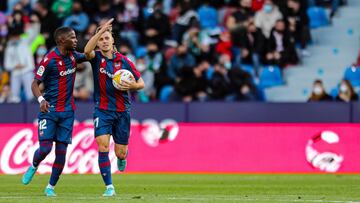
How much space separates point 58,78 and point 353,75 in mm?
11530

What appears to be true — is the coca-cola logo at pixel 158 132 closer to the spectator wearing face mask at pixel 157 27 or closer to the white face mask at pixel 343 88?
the white face mask at pixel 343 88

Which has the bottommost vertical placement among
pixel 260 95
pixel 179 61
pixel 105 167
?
pixel 105 167

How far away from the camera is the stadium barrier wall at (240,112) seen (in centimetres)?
2384

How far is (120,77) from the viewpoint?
48.4ft

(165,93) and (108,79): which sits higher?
(165,93)

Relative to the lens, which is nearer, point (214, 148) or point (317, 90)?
point (214, 148)

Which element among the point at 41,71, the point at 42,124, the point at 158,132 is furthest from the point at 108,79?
the point at 158,132

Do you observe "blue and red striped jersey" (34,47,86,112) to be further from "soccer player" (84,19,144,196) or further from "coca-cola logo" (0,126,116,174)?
"coca-cola logo" (0,126,116,174)

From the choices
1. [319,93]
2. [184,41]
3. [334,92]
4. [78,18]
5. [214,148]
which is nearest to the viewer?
[214,148]

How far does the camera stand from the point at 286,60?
2633 cm

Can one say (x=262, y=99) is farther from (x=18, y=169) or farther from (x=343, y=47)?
(x=18, y=169)

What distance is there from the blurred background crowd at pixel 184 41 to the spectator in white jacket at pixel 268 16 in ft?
0.08

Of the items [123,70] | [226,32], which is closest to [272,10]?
[226,32]

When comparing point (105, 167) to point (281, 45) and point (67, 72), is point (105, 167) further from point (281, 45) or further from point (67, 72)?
point (281, 45)
